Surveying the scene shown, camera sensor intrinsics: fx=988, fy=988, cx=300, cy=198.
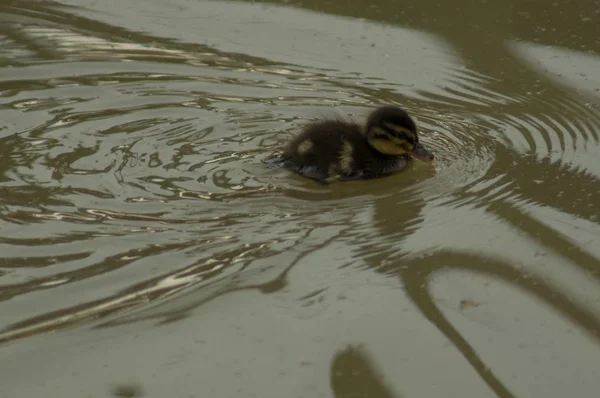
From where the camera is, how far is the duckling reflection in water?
9.61ft

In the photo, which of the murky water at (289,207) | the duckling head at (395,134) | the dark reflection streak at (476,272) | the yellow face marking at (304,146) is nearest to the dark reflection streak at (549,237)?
the murky water at (289,207)

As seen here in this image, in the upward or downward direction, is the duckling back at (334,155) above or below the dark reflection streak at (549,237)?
below

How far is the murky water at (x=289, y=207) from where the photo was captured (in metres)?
1.78

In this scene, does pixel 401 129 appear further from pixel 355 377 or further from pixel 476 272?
pixel 355 377

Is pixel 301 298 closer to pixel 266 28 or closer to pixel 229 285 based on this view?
pixel 229 285

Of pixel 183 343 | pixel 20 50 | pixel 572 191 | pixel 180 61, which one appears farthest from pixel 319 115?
pixel 183 343

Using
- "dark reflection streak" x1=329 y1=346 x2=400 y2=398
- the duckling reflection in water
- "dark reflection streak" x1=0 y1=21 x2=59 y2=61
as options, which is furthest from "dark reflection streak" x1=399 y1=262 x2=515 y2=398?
"dark reflection streak" x1=0 y1=21 x2=59 y2=61

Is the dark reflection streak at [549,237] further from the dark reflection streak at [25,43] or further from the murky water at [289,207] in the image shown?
the dark reflection streak at [25,43]

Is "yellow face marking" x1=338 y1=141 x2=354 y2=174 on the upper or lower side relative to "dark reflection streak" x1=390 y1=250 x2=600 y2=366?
lower

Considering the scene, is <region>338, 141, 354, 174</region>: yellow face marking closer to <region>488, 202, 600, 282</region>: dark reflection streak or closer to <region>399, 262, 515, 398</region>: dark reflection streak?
<region>488, 202, 600, 282</region>: dark reflection streak

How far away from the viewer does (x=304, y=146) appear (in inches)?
117

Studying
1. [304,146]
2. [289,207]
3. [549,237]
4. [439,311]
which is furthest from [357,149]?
[439,311]

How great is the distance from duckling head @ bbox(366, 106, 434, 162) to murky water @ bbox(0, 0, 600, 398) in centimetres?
10

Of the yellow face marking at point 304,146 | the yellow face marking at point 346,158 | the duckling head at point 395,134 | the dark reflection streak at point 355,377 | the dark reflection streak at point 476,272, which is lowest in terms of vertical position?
the dark reflection streak at point 355,377
